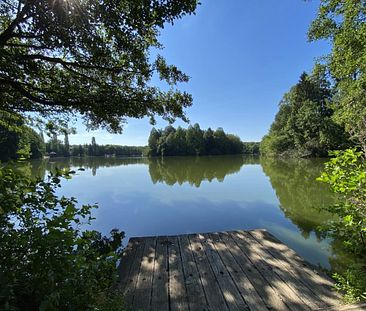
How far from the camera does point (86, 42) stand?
325 cm

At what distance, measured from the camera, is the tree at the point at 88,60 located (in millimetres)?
2924

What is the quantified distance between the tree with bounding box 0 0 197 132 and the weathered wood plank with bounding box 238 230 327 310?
11.1 ft

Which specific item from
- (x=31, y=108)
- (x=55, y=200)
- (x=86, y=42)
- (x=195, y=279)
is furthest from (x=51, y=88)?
(x=195, y=279)

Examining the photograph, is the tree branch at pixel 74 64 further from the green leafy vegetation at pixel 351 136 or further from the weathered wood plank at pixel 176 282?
the green leafy vegetation at pixel 351 136

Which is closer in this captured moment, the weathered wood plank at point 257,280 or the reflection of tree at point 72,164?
the weathered wood plank at point 257,280

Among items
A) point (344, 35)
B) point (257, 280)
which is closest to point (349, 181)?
point (257, 280)

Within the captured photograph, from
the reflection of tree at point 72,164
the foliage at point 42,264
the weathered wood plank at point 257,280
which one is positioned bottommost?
the reflection of tree at point 72,164

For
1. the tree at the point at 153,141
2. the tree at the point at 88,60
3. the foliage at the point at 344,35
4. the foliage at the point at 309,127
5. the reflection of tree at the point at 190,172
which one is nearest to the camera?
the tree at the point at 88,60

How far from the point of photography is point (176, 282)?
266cm

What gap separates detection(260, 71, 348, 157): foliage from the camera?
2689 centimetres

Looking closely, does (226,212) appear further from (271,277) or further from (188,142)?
(188,142)

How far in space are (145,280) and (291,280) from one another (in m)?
1.73

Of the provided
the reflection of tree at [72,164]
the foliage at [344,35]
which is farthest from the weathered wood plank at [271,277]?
the reflection of tree at [72,164]

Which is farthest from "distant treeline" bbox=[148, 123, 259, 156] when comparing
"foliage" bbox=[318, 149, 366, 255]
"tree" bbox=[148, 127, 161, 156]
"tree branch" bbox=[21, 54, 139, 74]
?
"foliage" bbox=[318, 149, 366, 255]
